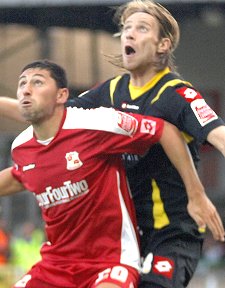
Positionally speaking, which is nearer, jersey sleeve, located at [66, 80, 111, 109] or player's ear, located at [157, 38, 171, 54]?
player's ear, located at [157, 38, 171, 54]

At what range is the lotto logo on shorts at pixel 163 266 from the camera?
6586 millimetres

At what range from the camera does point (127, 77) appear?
Answer: 6992 millimetres

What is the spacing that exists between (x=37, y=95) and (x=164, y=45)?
871 millimetres

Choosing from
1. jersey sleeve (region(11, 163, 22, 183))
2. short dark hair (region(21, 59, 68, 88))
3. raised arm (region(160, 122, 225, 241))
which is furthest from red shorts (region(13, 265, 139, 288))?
short dark hair (region(21, 59, 68, 88))

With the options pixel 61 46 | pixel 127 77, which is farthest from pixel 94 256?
pixel 61 46

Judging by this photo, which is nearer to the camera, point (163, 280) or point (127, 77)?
point (163, 280)

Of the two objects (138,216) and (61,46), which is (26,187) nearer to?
(138,216)

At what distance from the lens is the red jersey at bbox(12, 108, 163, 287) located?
6508 millimetres

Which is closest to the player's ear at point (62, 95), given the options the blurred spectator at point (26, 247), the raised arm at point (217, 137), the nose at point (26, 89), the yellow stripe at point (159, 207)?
the nose at point (26, 89)

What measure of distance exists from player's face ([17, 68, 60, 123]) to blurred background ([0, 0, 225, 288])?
1109 centimetres

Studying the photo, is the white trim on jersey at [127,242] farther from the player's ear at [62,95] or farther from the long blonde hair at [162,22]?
the long blonde hair at [162,22]

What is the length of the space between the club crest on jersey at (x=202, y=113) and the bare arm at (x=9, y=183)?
1.21 m

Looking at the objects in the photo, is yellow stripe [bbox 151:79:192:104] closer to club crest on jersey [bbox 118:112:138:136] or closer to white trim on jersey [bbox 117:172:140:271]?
club crest on jersey [bbox 118:112:138:136]

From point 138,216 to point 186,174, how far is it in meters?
0.51
